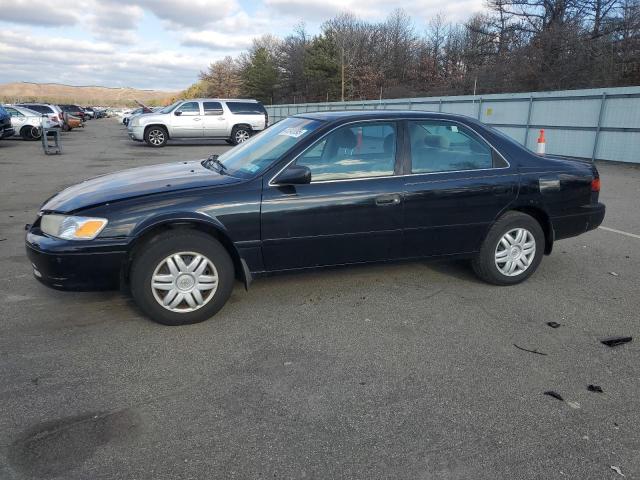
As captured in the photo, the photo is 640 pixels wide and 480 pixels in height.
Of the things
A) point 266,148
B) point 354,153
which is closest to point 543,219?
point 354,153

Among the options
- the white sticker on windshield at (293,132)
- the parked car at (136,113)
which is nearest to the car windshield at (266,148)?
the white sticker on windshield at (293,132)

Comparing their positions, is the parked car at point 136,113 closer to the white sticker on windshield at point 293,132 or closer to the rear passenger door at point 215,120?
the rear passenger door at point 215,120

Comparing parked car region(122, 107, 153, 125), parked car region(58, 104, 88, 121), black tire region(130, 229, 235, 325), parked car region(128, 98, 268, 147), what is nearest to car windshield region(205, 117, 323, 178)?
black tire region(130, 229, 235, 325)

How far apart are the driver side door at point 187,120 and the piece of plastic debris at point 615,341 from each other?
19819mm

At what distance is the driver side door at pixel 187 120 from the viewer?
21.2 m

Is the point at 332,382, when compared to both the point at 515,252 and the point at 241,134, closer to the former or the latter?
the point at 515,252

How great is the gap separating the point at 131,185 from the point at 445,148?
266 cm

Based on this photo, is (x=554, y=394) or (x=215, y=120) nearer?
(x=554, y=394)

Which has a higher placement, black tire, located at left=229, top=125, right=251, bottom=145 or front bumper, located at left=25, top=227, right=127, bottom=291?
front bumper, located at left=25, top=227, right=127, bottom=291

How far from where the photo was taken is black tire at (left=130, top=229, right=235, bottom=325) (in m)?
3.66

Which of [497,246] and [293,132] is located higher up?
[293,132]

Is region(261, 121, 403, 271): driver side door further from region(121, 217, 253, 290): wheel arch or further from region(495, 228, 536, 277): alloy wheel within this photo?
region(495, 228, 536, 277): alloy wheel

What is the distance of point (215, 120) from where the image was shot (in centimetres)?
2139

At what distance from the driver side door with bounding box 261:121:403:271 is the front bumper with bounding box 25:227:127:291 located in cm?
109
